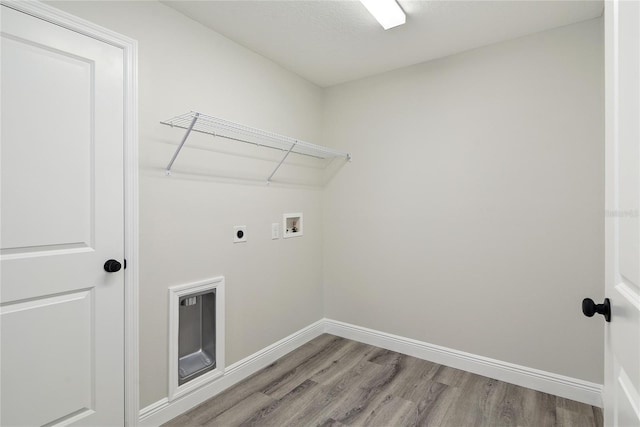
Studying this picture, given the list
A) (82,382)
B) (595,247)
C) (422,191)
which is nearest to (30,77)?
(82,382)

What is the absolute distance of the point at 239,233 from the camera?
234 cm

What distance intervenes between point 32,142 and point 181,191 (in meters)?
0.73

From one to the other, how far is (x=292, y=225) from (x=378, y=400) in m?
1.52

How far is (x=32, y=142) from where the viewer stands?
139 cm

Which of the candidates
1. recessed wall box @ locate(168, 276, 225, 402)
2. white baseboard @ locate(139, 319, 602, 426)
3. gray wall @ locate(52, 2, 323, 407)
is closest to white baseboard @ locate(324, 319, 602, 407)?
white baseboard @ locate(139, 319, 602, 426)

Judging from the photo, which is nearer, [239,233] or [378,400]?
[378,400]

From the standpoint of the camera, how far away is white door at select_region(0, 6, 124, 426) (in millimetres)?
1351

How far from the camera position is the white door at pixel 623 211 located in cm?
71

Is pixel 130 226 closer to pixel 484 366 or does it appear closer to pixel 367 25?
pixel 367 25

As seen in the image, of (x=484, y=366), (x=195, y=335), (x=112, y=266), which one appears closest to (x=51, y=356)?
(x=112, y=266)

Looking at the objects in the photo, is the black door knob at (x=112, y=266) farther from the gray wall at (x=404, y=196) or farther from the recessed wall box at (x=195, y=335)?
the recessed wall box at (x=195, y=335)

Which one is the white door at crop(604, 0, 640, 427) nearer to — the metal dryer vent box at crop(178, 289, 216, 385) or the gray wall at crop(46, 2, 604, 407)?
the gray wall at crop(46, 2, 604, 407)

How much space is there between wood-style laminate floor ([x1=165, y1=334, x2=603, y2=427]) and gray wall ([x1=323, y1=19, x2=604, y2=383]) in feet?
0.85

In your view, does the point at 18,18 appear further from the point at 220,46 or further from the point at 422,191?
the point at 422,191
